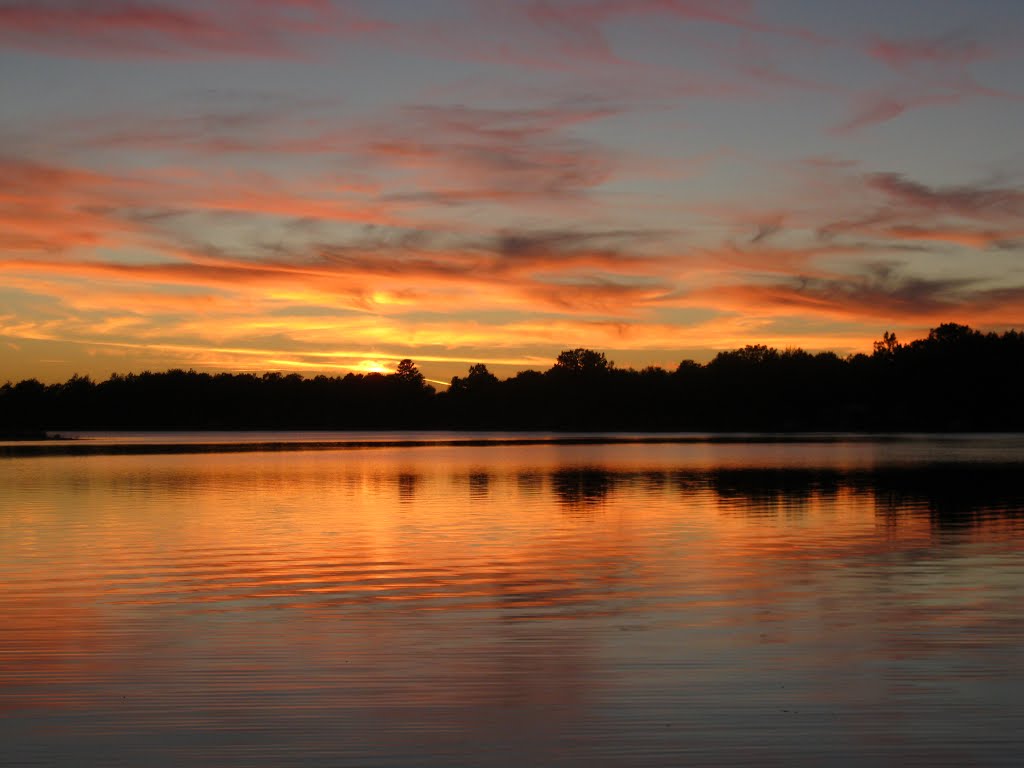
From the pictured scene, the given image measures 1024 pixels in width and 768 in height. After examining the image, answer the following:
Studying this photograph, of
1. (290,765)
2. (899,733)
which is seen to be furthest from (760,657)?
(290,765)

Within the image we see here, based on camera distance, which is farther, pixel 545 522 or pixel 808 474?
pixel 808 474

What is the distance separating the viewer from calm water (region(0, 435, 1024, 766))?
31.0 ft

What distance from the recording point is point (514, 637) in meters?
13.8

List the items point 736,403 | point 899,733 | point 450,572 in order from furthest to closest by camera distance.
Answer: point 736,403 < point 450,572 < point 899,733

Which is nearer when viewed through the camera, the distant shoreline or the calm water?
the calm water

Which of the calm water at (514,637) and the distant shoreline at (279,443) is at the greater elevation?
the distant shoreline at (279,443)

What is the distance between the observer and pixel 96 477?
49844mm

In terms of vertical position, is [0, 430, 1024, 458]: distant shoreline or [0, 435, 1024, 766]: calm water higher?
[0, 430, 1024, 458]: distant shoreline

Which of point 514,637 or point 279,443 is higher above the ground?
point 279,443

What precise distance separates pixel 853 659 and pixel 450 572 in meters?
8.76

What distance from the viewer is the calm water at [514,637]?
9.45m

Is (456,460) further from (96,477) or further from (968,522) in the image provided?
(968,522)

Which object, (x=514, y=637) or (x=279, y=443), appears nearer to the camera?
(x=514, y=637)

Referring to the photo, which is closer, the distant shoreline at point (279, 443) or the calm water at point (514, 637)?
the calm water at point (514, 637)
